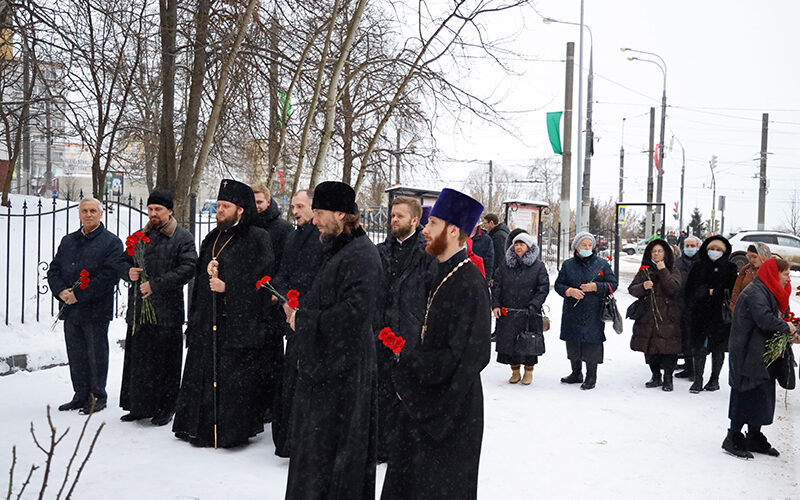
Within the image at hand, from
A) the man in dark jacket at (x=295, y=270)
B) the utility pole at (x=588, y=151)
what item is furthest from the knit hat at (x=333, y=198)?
the utility pole at (x=588, y=151)

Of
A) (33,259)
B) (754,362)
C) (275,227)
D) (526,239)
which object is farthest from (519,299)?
(33,259)

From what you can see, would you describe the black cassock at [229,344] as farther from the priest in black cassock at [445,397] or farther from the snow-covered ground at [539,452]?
the priest in black cassock at [445,397]

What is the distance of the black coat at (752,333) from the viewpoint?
5.79 metres

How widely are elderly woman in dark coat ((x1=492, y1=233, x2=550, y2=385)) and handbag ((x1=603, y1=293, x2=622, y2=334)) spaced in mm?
702

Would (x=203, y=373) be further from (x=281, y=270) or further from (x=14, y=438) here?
(x=14, y=438)

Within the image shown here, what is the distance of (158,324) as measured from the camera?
20.4 ft

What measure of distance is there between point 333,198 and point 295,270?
163cm

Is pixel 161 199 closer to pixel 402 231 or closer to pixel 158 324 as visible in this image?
pixel 158 324

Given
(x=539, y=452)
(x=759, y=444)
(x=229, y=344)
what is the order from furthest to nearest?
(x=759, y=444) → (x=539, y=452) → (x=229, y=344)

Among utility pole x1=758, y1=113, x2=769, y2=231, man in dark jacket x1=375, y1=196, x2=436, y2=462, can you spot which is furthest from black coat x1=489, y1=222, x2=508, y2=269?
utility pole x1=758, y1=113, x2=769, y2=231

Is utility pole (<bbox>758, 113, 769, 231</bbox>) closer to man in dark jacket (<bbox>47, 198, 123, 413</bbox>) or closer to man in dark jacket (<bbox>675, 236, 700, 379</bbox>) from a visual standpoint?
man in dark jacket (<bbox>675, 236, 700, 379</bbox>)

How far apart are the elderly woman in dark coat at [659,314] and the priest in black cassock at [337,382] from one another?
516 centimetres

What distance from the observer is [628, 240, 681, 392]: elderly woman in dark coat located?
8.28m

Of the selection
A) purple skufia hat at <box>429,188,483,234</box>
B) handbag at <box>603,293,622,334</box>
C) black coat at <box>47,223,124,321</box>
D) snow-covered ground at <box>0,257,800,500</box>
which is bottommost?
snow-covered ground at <box>0,257,800,500</box>
